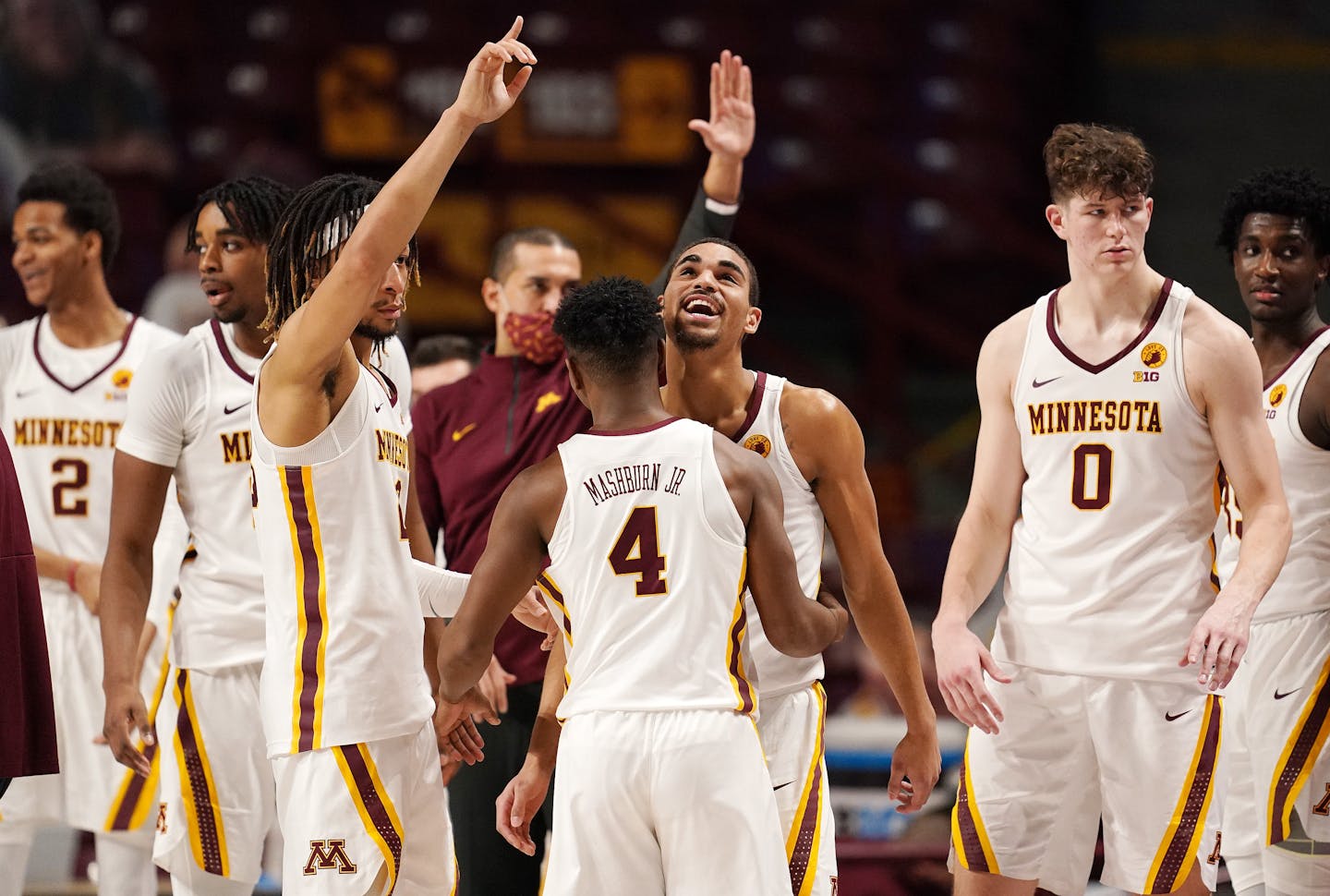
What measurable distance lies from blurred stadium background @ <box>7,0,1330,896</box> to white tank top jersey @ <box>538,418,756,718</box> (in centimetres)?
793

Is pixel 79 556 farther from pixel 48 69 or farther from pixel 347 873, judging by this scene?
pixel 48 69

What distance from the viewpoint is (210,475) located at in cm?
429

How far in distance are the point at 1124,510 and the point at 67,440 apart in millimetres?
3377

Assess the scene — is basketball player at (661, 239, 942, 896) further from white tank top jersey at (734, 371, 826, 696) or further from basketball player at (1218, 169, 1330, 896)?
basketball player at (1218, 169, 1330, 896)

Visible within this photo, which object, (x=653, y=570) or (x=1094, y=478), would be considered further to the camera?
(x=1094, y=478)

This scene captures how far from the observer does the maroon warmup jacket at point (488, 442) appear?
15.9ft

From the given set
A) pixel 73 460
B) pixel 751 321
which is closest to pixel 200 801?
pixel 73 460

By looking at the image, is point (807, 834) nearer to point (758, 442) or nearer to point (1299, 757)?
point (758, 442)

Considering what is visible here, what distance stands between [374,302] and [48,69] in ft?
28.0

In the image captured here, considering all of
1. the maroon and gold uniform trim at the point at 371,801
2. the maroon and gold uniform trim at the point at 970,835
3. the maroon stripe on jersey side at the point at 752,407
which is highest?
the maroon stripe on jersey side at the point at 752,407

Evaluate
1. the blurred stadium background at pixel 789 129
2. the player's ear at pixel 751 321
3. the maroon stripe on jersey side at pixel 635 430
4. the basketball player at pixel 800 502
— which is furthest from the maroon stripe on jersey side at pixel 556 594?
the blurred stadium background at pixel 789 129

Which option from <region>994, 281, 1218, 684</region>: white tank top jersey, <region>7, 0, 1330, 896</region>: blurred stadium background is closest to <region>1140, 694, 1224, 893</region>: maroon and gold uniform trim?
<region>994, 281, 1218, 684</region>: white tank top jersey

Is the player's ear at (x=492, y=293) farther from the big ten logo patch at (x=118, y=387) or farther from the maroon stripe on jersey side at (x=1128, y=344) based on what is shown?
the maroon stripe on jersey side at (x=1128, y=344)

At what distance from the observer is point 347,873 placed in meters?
3.47
